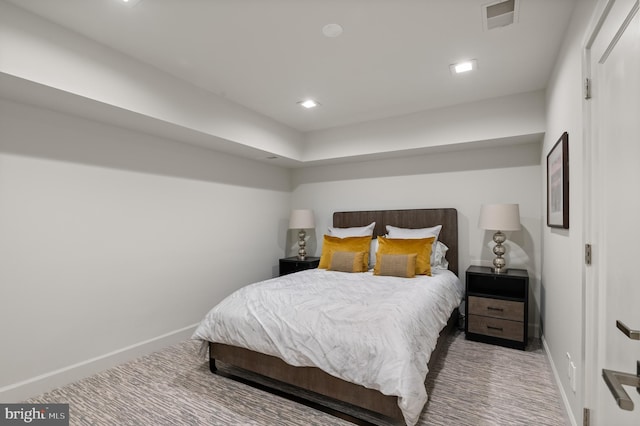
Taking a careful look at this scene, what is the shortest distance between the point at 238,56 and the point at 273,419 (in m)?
2.65

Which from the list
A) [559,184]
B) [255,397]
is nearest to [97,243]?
[255,397]

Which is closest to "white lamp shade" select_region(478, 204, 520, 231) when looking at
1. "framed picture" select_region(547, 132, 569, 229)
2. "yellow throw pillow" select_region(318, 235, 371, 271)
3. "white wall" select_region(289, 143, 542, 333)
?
"white wall" select_region(289, 143, 542, 333)

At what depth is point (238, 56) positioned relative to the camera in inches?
96.9

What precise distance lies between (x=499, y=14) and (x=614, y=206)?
1.45 metres

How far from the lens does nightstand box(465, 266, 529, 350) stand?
2.97 meters

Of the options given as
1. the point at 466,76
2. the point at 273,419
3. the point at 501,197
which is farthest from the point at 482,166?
the point at 273,419

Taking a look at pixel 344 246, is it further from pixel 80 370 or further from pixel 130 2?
pixel 130 2

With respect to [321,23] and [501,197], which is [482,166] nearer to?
[501,197]

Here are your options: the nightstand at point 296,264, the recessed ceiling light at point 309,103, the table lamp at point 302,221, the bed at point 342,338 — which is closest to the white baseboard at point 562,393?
the bed at point 342,338

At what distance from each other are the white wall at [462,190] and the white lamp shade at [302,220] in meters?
0.33

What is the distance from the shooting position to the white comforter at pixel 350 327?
5.74 ft

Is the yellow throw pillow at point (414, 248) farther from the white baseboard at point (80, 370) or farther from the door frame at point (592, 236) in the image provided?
the white baseboard at point (80, 370)

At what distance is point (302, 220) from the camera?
4.45 meters

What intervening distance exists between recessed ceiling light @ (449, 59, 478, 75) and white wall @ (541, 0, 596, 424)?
58 cm
